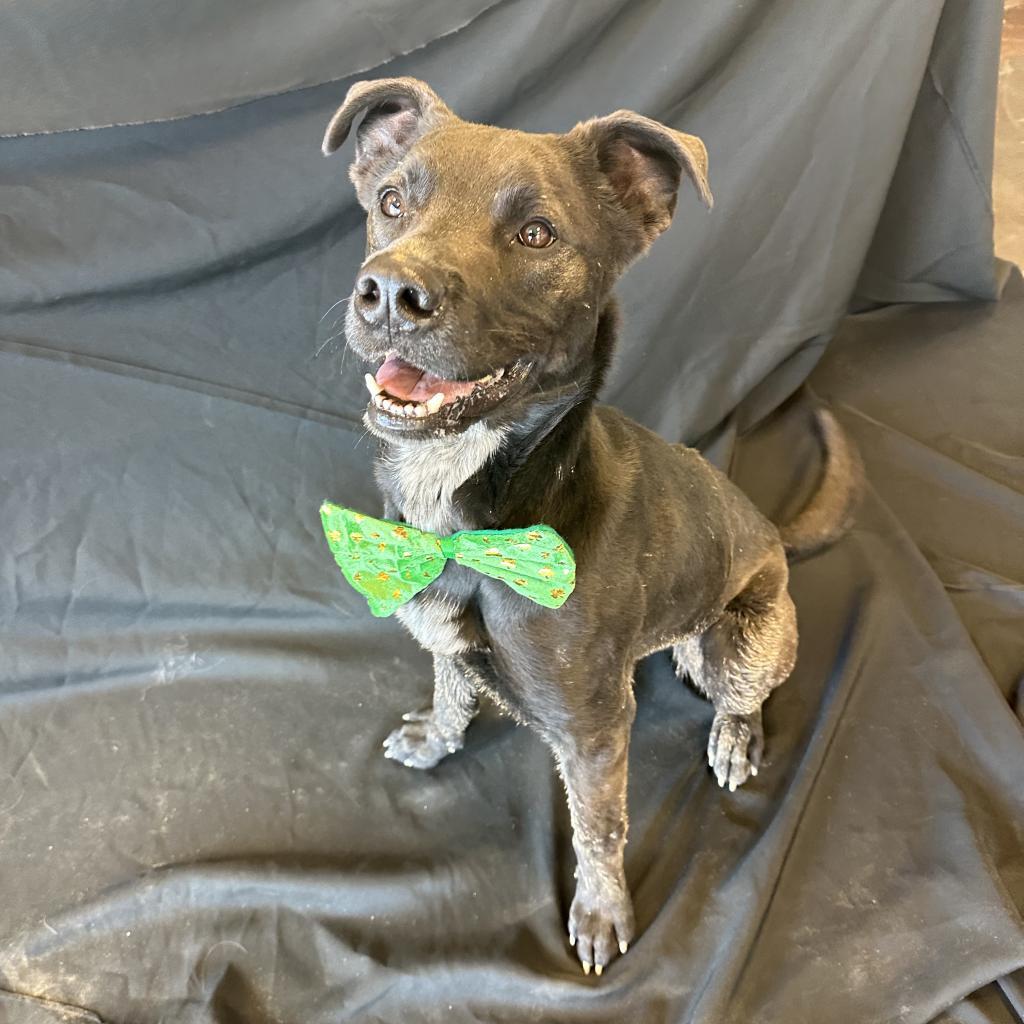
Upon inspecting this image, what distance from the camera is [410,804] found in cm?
246

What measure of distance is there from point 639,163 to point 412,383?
0.74 metres

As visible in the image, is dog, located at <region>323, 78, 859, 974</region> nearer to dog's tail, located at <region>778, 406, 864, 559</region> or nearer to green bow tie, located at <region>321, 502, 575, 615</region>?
green bow tie, located at <region>321, 502, 575, 615</region>

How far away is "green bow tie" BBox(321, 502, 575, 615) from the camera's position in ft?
5.20

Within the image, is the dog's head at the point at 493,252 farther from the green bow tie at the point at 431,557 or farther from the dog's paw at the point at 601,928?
the dog's paw at the point at 601,928

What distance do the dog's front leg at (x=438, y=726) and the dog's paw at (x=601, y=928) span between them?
→ 60 centimetres

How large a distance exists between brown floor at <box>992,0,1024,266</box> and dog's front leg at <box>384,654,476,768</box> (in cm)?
368

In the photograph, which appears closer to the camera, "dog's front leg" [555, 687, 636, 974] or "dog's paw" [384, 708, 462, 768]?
"dog's front leg" [555, 687, 636, 974]

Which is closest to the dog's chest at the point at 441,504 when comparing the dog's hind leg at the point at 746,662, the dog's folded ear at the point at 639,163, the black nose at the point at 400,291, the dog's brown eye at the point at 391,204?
the black nose at the point at 400,291

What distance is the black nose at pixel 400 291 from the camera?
1324 mm

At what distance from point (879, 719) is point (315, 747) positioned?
1.79 m

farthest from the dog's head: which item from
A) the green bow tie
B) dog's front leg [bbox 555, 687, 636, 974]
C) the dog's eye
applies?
dog's front leg [bbox 555, 687, 636, 974]

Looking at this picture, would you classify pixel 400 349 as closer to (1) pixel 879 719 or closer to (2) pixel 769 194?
(1) pixel 879 719

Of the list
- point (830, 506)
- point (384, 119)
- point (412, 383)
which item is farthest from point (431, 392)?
point (830, 506)

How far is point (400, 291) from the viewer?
4.36 ft
